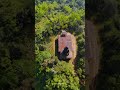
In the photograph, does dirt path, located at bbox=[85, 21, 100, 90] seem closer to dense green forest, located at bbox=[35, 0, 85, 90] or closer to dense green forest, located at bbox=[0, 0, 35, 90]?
dense green forest, located at bbox=[0, 0, 35, 90]

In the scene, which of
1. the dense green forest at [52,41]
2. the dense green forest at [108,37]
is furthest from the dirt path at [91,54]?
the dense green forest at [52,41]

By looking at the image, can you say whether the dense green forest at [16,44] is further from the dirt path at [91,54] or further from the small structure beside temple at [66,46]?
the small structure beside temple at [66,46]

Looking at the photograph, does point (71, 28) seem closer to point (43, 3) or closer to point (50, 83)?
point (43, 3)

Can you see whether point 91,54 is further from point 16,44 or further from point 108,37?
point 16,44

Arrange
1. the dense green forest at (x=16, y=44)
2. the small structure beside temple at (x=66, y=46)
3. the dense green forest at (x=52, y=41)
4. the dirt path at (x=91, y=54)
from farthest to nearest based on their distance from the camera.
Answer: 1. the dense green forest at (x=52, y=41)
2. the small structure beside temple at (x=66, y=46)
3. the dirt path at (x=91, y=54)
4. the dense green forest at (x=16, y=44)

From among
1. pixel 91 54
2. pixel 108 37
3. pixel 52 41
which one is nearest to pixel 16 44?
pixel 91 54

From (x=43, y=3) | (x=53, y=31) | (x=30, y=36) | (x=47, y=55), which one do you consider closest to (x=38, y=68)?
(x=47, y=55)

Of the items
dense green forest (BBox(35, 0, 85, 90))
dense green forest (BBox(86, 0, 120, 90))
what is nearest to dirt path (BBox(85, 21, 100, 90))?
dense green forest (BBox(86, 0, 120, 90))
